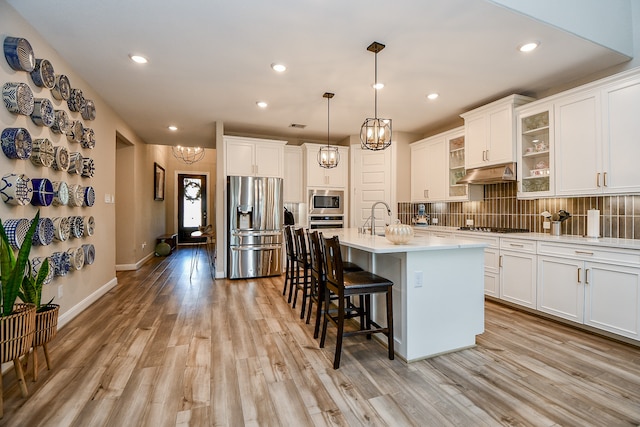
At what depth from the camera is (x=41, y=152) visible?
2.51m

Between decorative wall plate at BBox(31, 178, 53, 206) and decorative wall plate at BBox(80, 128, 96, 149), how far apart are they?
0.99 metres

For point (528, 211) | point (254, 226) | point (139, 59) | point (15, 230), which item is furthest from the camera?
point (254, 226)

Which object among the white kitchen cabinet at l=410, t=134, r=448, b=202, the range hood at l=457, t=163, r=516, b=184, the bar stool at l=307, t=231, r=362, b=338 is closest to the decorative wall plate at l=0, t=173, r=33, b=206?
the bar stool at l=307, t=231, r=362, b=338

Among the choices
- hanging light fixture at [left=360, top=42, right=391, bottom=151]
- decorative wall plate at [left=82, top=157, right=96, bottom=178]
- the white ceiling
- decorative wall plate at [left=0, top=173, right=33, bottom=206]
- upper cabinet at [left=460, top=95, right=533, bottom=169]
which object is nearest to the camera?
decorative wall plate at [left=0, top=173, right=33, bottom=206]

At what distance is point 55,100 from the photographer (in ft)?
9.36

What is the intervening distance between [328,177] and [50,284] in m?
4.33

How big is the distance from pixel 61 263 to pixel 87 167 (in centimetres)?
117

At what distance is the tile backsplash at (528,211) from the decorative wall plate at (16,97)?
5.19 m

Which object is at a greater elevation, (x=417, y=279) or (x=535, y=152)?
(x=535, y=152)

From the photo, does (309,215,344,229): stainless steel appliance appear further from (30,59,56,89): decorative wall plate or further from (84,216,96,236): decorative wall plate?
(30,59,56,89): decorative wall plate

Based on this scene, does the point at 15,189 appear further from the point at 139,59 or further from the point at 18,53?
the point at 139,59

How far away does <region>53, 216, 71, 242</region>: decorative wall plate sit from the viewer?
276 centimetres

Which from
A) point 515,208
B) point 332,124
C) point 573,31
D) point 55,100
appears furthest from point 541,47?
point 55,100

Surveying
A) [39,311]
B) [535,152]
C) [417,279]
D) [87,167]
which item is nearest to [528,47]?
[535,152]
